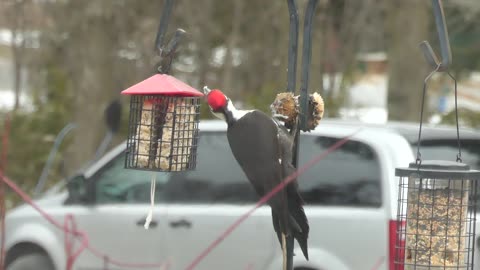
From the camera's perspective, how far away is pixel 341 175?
752 centimetres

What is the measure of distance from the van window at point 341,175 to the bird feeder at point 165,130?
3096 mm

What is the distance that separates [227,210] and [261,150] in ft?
13.5

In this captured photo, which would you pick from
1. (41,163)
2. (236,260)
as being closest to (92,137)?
(41,163)

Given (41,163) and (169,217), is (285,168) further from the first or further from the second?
(41,163)

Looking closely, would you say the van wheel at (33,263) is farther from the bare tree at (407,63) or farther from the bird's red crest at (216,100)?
the bare tree at (407,63)

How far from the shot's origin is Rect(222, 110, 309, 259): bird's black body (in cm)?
382

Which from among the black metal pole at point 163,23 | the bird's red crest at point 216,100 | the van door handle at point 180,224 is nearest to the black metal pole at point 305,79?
the bird's red crest at point 216,100

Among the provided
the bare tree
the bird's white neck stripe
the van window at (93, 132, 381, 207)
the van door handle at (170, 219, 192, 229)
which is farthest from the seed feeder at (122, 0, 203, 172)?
the bare tree

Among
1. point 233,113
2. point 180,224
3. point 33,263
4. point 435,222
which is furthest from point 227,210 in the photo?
point 233,113

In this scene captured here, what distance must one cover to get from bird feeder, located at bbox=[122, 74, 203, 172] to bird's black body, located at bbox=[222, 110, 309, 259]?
0.36 meters

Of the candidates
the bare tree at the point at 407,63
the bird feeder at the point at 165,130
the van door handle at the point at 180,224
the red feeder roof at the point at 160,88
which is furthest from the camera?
the bare tree at the point at 407,63

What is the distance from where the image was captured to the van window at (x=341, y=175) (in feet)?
23.9

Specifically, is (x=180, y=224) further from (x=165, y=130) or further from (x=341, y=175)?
(x=165, y=130)

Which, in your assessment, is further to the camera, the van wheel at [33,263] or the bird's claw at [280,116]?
the van wheel at [33,263]
